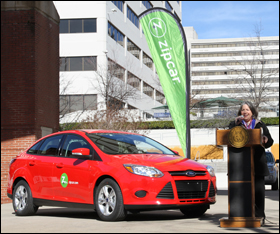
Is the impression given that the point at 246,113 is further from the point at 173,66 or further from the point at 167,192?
the point at 173,66

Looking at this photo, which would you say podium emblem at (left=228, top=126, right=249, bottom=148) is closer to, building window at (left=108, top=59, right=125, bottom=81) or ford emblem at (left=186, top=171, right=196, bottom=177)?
ford emblem at (left=186, top=171, right=196, bottom=177)

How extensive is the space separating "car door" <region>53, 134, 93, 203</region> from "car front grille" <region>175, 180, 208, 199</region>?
1500 mm

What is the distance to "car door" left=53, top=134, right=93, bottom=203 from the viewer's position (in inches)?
343

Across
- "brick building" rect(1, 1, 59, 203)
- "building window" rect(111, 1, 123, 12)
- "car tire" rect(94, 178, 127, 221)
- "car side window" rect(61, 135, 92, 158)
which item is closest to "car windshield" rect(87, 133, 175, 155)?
"car side window" rect(61, 135, 92, 158)

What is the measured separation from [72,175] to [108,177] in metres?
0.90

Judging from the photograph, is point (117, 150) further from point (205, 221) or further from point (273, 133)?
point (273, 133)

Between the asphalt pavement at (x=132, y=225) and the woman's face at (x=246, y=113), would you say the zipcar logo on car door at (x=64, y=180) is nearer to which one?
the asphalt pavement at (x=132, y=225)

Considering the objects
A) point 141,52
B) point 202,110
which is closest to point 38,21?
point 202,110

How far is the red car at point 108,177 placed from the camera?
802 centimetres

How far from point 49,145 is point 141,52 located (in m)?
51.9

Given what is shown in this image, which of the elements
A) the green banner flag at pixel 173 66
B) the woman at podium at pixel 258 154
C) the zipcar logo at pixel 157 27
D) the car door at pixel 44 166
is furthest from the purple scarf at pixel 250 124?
the zipcar logo at pixel 157 27

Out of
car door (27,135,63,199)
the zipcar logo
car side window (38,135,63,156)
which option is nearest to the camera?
car door (27,135,63,199)

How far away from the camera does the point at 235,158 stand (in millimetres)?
7297

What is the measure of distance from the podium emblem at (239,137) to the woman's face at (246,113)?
446 millimetres
